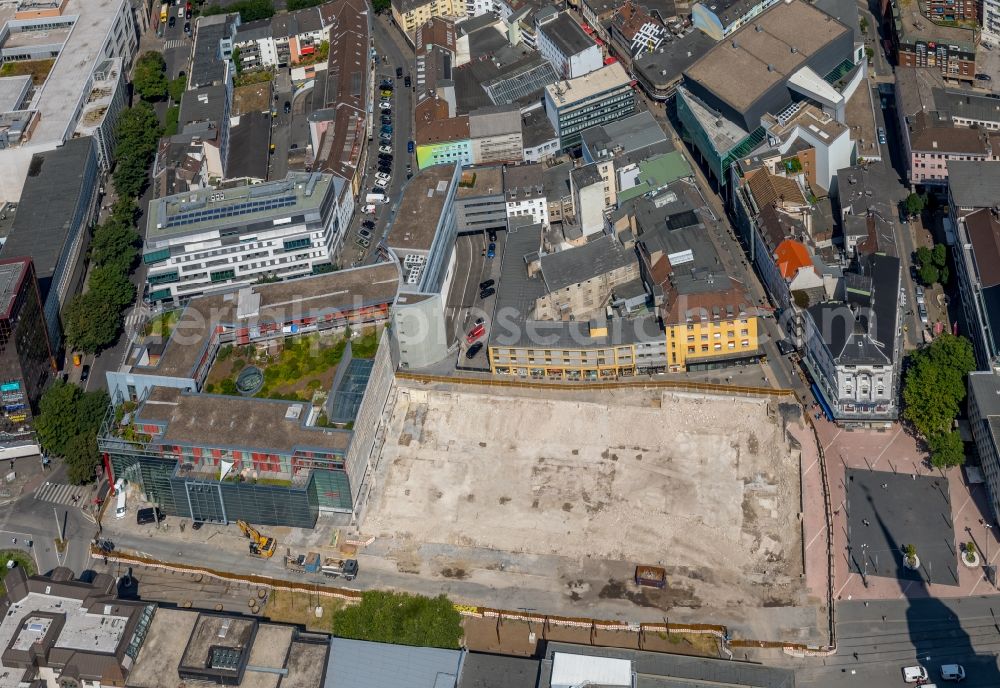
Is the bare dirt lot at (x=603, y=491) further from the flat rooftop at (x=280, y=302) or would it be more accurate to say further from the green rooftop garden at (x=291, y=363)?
the flat rooftop at (x=280, y=302)

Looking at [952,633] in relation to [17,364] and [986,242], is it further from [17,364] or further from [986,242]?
[17,364]

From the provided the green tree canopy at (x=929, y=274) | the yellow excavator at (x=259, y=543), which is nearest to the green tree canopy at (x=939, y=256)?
the green tree canopy at (x=929, y=274)

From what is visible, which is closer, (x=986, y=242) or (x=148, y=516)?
(x=148, y=516)

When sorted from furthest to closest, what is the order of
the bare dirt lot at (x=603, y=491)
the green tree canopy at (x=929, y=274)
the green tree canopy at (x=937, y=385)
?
1. the green tree canopy at (x=929, y=274)
2. the green tree canopy at (x=937, y=385)
3. the bare dirt lot at (x=603, y=491)

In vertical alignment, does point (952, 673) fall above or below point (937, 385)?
below

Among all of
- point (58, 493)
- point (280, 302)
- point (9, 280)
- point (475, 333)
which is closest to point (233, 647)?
point (58, 493)

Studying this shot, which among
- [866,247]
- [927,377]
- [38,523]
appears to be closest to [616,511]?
[927,377]
